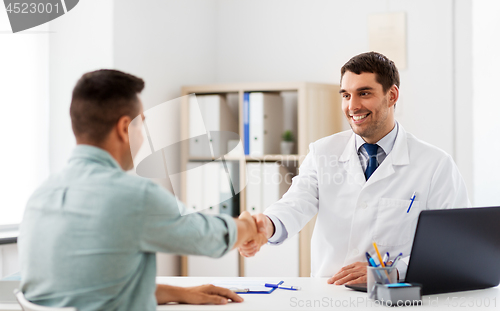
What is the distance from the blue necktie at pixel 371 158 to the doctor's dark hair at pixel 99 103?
1088 mm

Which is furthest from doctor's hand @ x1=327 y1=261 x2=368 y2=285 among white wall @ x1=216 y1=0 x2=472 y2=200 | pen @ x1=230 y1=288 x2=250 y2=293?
white wall @ x1=216 y1=0 x2=472 y2=200

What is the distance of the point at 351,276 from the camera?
148 cm

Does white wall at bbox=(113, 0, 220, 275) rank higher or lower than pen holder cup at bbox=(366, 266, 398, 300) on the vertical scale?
higher

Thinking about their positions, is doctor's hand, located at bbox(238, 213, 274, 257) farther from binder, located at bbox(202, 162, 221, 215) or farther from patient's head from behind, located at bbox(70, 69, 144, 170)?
patient's head from behind, located at bbox(70, 69, 144, 170)

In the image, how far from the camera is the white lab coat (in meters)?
1.73

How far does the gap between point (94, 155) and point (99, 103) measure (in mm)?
109

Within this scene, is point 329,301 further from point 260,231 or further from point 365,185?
point 365,185

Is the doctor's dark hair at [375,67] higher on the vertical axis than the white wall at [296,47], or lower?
lower

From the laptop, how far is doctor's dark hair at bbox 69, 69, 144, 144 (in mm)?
801

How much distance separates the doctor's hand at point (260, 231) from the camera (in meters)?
1.53

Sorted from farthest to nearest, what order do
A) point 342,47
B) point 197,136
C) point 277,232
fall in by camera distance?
point 342,47 < point 277,232 < point 197,136

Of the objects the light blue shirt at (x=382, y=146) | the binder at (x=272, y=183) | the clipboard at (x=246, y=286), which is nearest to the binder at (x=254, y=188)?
the binder at (x=272, y=183)

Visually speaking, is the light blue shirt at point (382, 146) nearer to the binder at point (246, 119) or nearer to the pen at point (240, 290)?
the pen at point (240, 290)

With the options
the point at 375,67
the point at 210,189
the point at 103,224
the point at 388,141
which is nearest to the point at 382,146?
the point at 388,141
